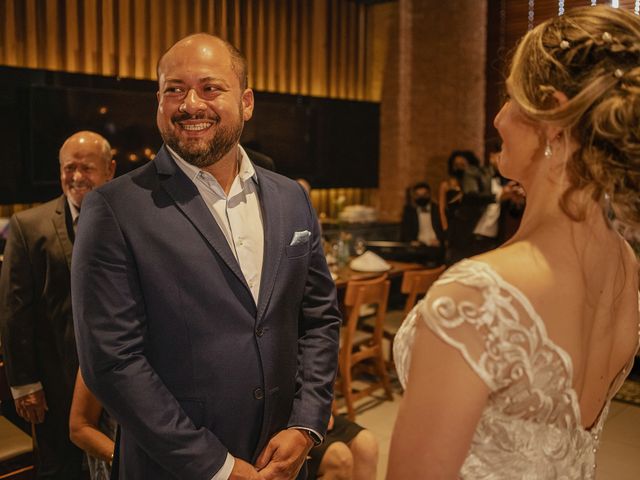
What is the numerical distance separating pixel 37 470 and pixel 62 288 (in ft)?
2.27

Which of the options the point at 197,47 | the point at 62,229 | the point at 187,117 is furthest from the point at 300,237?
the point at 62,229

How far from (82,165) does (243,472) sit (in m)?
1.78

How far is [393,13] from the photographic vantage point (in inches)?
323

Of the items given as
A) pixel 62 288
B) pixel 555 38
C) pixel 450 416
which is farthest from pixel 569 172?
pixel 62 288

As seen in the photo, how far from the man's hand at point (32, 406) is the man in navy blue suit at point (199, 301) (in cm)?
116

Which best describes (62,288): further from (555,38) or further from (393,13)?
(393,13)

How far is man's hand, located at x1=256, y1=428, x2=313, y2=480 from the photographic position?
1.66m

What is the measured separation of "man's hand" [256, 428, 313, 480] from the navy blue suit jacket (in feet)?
0.08

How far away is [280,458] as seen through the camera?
167 cm

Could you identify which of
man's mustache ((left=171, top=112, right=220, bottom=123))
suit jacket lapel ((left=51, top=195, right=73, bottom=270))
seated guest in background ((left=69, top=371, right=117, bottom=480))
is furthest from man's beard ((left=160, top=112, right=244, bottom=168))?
suit jacket lapel ((left=51, top=195, right=73, bottom=270))

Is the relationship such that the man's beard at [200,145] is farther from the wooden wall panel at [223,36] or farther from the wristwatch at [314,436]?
the wooden wall panel at [223,36]

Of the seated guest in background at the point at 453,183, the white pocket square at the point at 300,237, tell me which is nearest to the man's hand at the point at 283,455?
the white pocket square at the point at 300,237

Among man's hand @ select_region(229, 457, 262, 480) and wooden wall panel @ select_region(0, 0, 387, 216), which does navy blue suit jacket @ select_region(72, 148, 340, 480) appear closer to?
man's hand @ select_region(229, 457, 262, 480)

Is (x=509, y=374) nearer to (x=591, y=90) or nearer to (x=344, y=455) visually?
(x=591, y=90)
